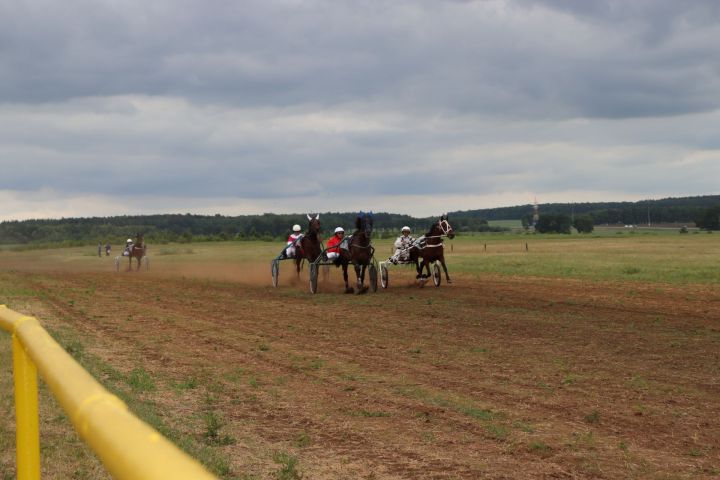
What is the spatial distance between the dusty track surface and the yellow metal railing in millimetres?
3174

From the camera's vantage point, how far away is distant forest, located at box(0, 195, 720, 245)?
9956cm

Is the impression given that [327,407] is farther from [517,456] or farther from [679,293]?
[679,293]

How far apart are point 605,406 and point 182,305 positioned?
13642 mm

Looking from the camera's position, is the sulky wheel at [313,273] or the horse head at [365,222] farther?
the sulky wheel at [313,273]

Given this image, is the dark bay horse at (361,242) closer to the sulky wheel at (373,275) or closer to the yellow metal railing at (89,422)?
the sulky wheel at (373,275)

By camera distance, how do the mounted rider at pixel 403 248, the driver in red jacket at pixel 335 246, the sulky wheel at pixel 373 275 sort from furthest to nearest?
the mounted rider at pixel 403 248
the sulky wheel at pixel 373 275
the driver in red jacket at pixel 335 246

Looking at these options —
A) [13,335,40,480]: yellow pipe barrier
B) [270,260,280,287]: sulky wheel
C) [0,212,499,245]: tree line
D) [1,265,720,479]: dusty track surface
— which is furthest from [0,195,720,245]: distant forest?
[13,335,40,480]: yellow pipe barrier

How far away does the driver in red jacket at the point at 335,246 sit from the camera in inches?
909

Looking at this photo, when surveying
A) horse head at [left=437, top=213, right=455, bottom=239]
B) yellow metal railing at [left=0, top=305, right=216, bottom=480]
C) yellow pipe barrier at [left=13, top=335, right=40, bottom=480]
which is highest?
horse head at [left=437, top=213, right=455, bottom=239]

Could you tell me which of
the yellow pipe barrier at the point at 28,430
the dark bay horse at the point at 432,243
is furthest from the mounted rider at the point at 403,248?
the yellow pipe barrier at the point at 28,430

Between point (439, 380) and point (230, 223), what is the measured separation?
136 metres

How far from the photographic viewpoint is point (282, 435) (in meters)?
7.59

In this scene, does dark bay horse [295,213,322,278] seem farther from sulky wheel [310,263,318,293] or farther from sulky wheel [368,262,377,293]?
sulky wheel [368,262,377,293]

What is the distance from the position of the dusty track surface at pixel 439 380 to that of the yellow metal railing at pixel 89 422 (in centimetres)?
317
